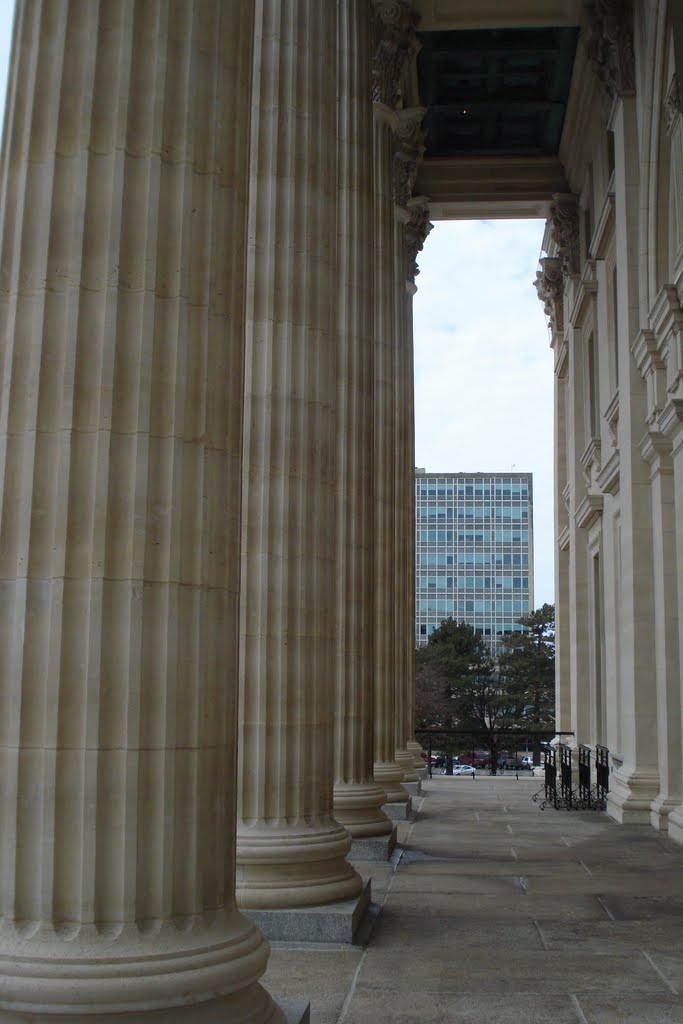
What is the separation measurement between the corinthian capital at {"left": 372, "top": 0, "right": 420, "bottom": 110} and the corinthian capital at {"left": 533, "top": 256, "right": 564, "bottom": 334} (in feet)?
61.0

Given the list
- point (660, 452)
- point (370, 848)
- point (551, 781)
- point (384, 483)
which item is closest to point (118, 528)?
point (370, 848)

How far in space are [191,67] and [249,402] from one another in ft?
20.1

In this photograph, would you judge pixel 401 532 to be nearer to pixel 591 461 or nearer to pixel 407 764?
pixel 407 764

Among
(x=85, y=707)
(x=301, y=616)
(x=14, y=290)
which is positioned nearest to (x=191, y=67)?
(x=14, y=290)

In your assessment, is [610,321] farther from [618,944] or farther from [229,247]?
[229,247]

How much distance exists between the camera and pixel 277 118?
14.4 meters

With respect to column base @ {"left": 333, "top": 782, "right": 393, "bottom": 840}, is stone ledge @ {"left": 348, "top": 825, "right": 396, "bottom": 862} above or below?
below

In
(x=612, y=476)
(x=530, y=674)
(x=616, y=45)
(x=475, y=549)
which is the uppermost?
(x=475, y=549)

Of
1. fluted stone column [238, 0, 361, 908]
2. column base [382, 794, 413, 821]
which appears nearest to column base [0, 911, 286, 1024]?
fluted stone column [238, 0, 361, 908]

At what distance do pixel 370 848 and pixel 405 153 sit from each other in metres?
24.6

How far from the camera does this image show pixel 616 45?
31172mm

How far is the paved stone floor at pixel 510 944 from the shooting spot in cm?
1041

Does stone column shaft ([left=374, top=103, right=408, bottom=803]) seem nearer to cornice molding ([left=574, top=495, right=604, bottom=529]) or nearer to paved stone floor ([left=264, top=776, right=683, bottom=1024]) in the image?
paved stone floor ([left=264, top=776, right=683, bottom=1024])

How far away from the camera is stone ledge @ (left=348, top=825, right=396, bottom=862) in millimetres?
19000
